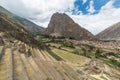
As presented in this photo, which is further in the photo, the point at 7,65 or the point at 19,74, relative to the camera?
the point at 7,65

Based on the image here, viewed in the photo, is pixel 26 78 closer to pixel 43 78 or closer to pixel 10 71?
pixel 10 71

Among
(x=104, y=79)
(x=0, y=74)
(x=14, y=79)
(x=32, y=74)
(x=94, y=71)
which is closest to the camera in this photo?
(x=14, y=79)

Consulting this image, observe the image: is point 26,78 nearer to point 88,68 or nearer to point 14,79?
A: point 14,79

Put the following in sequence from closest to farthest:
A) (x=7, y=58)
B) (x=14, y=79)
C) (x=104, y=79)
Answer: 1. (x=14, y=79)
2. (x=7, y=58)
3. (x=104, y=79)

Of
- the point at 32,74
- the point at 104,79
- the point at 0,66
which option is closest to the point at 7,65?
the point at 0,66

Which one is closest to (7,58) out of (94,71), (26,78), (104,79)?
(26,78)

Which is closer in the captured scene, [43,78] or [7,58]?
[43,78]

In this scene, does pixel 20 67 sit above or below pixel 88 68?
above

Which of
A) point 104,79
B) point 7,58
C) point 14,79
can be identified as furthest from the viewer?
point 104,79

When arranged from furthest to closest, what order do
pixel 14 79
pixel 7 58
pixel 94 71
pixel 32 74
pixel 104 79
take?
pixel 94 71 < pixel 104 79 < pixel 7 58 < pixel 32 74 < pixel 14 79
